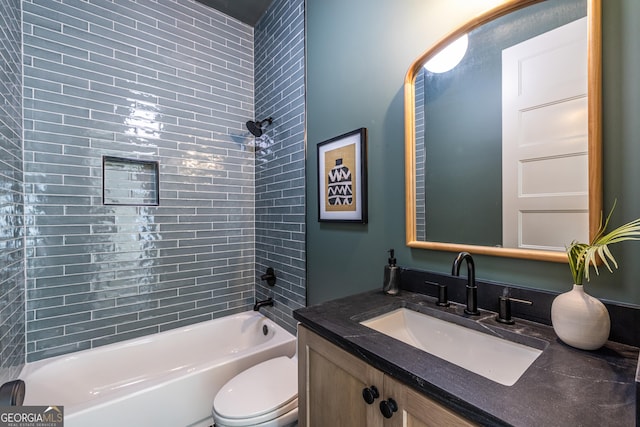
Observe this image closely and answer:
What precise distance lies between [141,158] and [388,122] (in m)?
1.79

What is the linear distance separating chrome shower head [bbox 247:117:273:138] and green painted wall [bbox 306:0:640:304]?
1.80 ft

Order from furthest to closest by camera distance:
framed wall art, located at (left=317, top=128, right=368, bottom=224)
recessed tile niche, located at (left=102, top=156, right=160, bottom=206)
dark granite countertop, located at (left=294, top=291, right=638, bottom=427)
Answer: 1. recessed tile niche, located at (left=102, top=156, right=160, bottom=206)
2. framed wall art, located at (left=317, top=128, right=368, bottom=224)
3. dark granite countertop, located at (left=294, top=291, right=638, bottom=427)

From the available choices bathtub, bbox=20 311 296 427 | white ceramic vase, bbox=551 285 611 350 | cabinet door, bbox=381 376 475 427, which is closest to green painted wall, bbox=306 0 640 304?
white ceramic vase, bbox=551 285 611 350

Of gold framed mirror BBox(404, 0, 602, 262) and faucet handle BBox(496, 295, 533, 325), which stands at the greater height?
gold framed mirror BBox(404, 0, 602, 262)

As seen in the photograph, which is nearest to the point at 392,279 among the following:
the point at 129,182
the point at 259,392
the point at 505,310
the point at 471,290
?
the point at 471,290

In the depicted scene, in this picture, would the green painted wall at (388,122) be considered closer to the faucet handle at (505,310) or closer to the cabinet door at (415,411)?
the faucet handle at (505,310)

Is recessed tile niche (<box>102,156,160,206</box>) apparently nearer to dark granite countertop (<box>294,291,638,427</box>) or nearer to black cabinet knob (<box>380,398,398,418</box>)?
dark granite countertop (<box>294,291,638,427</box>)

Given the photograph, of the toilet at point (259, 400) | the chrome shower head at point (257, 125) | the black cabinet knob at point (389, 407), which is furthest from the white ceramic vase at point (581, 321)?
the chrome shower head at point (257, 125)

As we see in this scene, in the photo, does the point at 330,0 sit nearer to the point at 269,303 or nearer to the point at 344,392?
the point at 344,392

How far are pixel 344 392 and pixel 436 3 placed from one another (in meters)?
1.53

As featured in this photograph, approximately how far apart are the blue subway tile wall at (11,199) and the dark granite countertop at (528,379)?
1.60 meters

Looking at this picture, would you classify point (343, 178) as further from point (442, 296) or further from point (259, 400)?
point (259, 400)

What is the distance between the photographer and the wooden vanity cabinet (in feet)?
1.95

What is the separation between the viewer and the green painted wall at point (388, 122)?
0.73 meters
